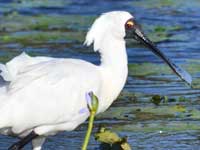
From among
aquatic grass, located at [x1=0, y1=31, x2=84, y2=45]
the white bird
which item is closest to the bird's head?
the white bird

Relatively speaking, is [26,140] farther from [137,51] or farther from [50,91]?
[137,51]

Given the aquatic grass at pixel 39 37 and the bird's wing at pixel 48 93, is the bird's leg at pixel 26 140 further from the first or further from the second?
the aquatic grass at pixel 39 37

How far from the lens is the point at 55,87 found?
27.5 feet

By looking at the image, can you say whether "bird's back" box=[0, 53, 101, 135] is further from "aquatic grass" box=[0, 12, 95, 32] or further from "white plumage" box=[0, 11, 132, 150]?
"aquatic grass" box=[0, 12, 95, 32]

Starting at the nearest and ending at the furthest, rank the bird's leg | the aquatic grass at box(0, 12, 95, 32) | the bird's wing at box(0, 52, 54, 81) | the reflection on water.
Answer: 1. the bird's wing at box(0, 52, 54, 81)
2. the bird's leg
3. the reflection on water
4. the aquatic grass at box(0, 12, 95, 32)

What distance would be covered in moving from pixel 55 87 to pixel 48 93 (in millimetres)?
81

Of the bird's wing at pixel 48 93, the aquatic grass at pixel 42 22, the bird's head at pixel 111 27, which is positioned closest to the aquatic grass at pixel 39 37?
the aquatic grass at pixel 42 22

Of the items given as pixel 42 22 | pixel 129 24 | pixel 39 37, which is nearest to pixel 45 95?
pixel 129 24

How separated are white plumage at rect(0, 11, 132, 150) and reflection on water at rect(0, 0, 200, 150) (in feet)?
3.86

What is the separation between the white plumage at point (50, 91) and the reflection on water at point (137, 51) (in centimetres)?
118

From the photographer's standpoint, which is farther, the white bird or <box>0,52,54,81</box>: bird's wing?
the white bird

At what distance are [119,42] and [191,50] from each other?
5597mm

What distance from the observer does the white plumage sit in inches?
327

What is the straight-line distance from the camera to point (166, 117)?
421 inches
